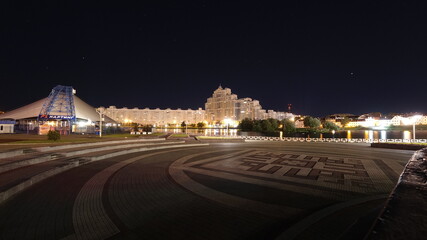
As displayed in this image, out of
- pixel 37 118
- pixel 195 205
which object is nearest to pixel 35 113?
pixel 37 118

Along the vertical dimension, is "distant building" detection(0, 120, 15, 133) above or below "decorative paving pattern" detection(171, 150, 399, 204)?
above

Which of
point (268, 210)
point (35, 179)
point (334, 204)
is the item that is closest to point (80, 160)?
point (35, 179)

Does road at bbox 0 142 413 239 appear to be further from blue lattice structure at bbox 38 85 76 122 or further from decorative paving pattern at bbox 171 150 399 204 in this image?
blue lattice structure at bbox 38 85 76 122

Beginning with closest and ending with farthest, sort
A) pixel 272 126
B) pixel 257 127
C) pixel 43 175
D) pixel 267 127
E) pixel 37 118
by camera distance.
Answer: pixel 43 175 < pixel 37 118 < pixel 267 127 < pixel 272 126 < pixel 257 127

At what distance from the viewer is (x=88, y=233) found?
17.3 feet

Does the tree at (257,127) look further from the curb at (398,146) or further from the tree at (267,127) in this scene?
the curb at (398,146)

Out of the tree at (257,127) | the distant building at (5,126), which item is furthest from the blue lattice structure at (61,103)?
the tree at (257,127)

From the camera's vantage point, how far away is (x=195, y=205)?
23.6 feet

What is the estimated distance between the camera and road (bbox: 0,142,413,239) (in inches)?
211

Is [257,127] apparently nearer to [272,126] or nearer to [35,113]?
[272,126]

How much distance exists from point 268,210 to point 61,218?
6.10 metres

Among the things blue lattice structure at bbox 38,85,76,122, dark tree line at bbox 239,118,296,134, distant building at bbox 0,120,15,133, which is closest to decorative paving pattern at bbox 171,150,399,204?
blue lattice structure at bbox 38,85,76,122

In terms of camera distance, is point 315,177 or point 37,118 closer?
point 315,177

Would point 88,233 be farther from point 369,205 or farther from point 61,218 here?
point 369,205
